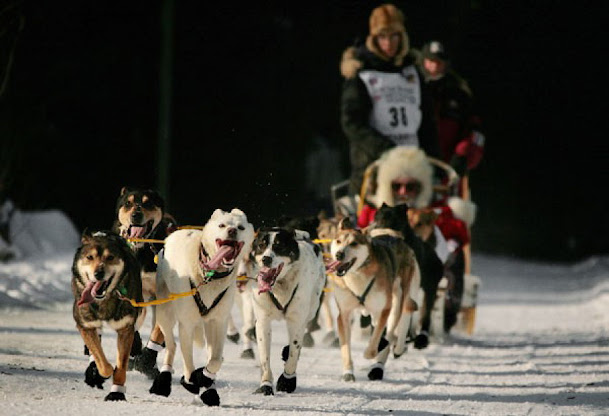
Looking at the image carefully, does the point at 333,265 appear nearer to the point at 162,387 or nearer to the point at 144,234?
the point at 144,234

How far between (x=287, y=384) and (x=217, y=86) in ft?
47.8

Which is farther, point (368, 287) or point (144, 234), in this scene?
point (368, 287)

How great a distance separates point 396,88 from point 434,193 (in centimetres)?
87

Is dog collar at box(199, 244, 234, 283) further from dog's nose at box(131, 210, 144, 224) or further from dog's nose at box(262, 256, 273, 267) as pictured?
dog's nose at box(131, 210, 144, 224)

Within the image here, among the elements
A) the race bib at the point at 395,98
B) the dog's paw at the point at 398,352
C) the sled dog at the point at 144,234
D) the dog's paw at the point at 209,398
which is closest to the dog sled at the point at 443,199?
the race bib at the point at 395,98

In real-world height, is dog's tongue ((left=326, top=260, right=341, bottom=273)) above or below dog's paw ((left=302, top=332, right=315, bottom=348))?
above

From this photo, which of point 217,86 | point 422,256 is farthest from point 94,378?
point 217,86

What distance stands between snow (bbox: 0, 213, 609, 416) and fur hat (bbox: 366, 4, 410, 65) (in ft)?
7.36

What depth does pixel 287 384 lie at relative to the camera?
6922mm

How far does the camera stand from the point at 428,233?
9.71 m

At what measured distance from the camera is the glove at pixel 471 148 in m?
11.0

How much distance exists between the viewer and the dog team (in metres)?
5.95

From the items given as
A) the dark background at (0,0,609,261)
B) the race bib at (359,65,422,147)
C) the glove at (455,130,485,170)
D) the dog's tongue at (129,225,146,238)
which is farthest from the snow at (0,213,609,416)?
the dark background at (0,0,609,261)

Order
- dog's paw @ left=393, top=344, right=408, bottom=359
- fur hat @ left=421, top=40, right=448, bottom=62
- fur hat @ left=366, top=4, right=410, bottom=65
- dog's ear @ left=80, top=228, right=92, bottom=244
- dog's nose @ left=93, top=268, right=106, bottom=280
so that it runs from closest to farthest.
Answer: dog's nose @ left=93, top=268, right=106, bottom=280, dog's ear @ left=80, top=228, right=92, bottom=244, dog's paw @ left=393, top=344, right=408, bottom=359, fur hat @ left=366, top=4, right=410, bottom=65, fur hat @ left=421, top=40, right=448, bottom=62
